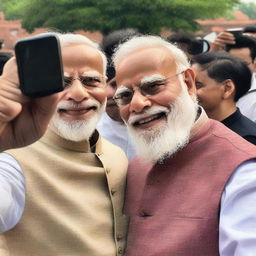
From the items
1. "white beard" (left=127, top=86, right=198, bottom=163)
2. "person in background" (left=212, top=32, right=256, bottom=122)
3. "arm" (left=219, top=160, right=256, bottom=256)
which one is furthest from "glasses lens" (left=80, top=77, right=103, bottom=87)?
"person in background" (left=212, top=32, right=256, bottom=122)

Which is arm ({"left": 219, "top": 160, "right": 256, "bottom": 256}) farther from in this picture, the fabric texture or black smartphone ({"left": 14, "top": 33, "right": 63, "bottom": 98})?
the fabric texture

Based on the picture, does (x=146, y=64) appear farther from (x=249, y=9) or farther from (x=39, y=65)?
(x=249, y=9)

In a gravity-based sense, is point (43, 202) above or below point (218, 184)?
below

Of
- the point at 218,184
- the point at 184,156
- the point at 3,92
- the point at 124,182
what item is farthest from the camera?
the point at 124,182

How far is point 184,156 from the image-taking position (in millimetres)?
1956

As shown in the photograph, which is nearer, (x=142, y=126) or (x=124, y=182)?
(x=142, y=126)

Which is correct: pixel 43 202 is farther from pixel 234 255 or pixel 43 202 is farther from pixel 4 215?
pixel 234 255

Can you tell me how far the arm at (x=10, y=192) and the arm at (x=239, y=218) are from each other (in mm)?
667

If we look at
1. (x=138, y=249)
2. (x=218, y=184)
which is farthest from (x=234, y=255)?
(x=138, y=249)

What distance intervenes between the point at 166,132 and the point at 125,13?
26.6 metres

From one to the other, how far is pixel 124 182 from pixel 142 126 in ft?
0.87

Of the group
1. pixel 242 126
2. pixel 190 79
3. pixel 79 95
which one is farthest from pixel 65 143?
pixel 242 126

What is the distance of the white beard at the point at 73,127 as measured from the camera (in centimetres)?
217

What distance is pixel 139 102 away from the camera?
198cm
